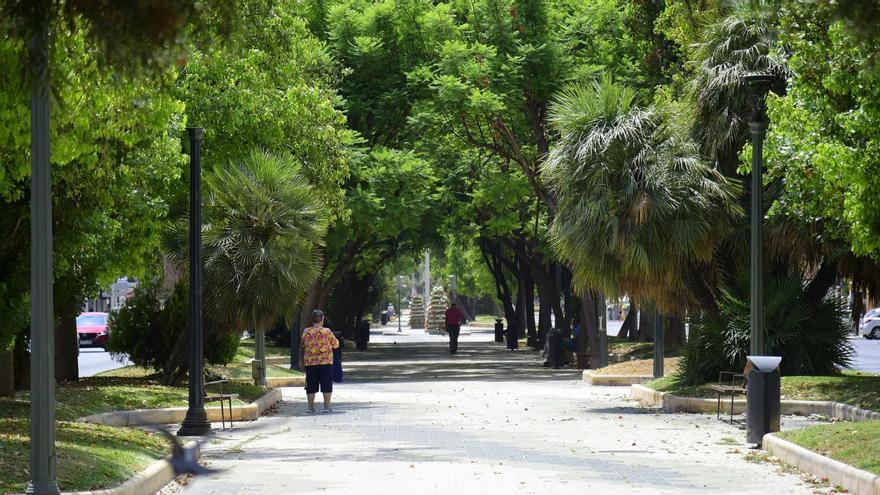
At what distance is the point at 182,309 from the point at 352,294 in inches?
1517

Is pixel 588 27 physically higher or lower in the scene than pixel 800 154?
higher

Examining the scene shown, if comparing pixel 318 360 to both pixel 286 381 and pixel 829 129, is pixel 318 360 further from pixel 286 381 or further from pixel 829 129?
pixel 829 129

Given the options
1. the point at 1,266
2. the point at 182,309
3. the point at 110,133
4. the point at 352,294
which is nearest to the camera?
the point at 110,133

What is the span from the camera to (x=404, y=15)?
3753 centimetres

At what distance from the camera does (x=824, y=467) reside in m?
13.8

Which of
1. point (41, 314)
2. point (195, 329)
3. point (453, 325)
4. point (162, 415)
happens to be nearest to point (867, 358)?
point (453, 325)

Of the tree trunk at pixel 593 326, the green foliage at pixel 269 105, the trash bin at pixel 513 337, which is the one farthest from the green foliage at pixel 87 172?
the trash bin at pixel 513 337

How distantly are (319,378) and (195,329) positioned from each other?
4.67 metres

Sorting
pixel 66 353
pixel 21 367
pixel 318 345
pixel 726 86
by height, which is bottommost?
pixel 21 367

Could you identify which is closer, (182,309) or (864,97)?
(864,97)

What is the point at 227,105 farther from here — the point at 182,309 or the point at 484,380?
the point at 484,380

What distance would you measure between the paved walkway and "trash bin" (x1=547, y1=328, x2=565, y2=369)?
10.5 m

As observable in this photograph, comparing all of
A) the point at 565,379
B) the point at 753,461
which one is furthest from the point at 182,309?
the point at 753,461

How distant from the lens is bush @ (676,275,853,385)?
83.1 feet
